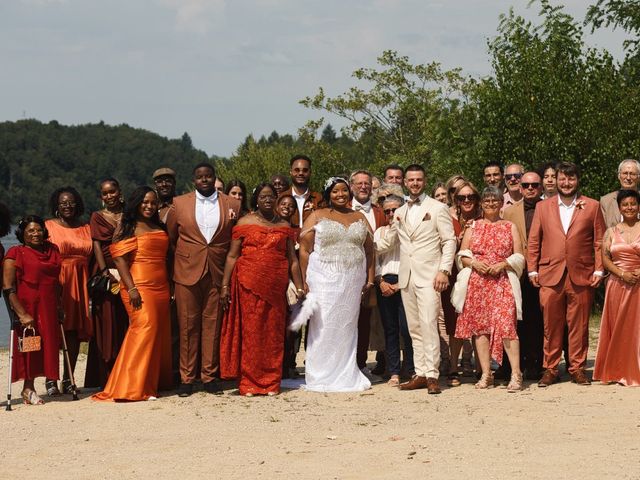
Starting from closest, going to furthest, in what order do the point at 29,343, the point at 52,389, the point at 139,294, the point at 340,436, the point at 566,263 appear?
the point at 340,436
the point at 29,343
the point at 139,294
the point at 566,263
the point at 52,389

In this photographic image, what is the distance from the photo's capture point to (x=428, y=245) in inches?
392

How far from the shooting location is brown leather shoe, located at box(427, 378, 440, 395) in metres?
9.83

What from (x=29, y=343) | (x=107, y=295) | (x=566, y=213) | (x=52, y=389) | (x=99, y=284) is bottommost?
(x=52, y=389)

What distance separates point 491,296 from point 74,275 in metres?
4.02

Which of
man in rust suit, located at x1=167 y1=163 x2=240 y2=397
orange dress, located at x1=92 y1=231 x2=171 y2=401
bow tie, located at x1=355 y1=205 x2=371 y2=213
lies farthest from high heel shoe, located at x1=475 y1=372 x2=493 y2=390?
orange dress, located at x1=92 y1=231 x2=171 y2=401

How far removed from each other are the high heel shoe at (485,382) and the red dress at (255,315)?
1914mm

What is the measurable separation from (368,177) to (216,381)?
257cm

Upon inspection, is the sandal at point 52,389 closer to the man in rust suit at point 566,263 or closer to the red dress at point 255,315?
the red dress at point 255,315

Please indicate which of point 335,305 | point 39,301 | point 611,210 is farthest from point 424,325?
point 39,301

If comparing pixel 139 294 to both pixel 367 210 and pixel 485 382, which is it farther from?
pixel 485 382

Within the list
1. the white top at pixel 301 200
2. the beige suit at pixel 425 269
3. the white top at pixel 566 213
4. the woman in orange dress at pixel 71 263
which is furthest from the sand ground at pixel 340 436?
the white top at pixel 301 200

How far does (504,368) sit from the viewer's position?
1058 cm

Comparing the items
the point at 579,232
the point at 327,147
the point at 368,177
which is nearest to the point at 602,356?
the point at 579,232

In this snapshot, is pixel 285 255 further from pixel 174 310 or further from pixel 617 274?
pixel 617 274
